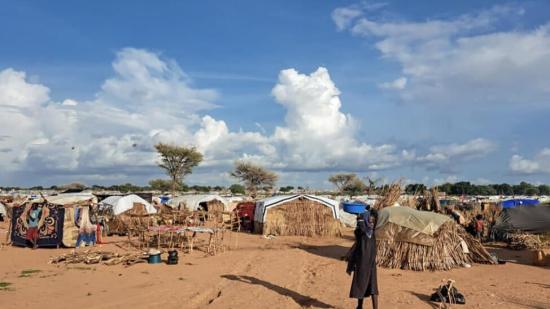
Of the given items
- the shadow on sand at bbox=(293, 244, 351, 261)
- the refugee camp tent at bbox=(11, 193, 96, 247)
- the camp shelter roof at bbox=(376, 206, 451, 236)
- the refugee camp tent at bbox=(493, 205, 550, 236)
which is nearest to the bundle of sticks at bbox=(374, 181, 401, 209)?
the camp shelter roof at bbox=(376, 206, 451, 236)

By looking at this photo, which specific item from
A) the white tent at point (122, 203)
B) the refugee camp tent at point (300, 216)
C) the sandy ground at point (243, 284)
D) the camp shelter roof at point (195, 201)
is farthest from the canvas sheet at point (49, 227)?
the camp shelter roof at point (195, 201)

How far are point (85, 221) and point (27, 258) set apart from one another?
3.63 metres

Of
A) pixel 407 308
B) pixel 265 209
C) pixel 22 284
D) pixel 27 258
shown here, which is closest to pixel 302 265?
pixel 407 308

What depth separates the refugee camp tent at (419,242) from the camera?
14648 mm

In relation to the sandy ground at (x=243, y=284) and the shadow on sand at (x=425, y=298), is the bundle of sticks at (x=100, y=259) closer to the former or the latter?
the sandy ground at (x=243, y=284)

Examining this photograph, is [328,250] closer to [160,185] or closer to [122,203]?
[122,203]

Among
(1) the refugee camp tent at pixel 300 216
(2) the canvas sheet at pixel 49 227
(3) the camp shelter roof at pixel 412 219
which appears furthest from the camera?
(1) the refugee camp tent at pixel 300 216

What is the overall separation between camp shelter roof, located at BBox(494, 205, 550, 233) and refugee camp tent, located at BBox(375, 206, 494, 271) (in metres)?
8.19

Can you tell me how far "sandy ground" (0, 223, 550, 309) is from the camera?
33.6 ft

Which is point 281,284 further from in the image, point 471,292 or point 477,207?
point 477,207

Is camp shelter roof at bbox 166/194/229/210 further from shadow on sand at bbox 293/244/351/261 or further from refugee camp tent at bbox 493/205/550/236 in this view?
refugee camp tent at bbox 493/205/550/236

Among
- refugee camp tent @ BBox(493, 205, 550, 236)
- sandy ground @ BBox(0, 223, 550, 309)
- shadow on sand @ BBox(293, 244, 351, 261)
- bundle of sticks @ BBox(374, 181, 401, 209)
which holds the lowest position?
sandy ground @ BBox(0, 223, 550, 309)

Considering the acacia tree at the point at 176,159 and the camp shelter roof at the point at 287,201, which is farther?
the acacia tree at the point at 176,159

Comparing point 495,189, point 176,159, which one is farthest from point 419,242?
point 495,189
